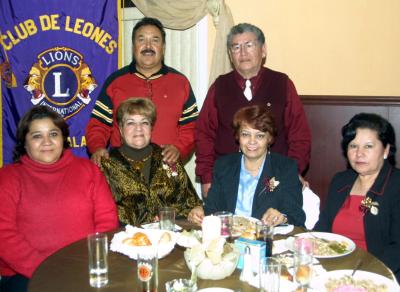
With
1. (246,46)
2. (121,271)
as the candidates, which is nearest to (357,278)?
(121,271)

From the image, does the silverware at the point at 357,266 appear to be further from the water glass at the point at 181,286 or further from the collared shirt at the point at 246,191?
the collared shirt at the point at 246,191

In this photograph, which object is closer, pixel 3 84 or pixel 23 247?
pixel 23 247

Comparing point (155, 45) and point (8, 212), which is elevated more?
point (155, 45)

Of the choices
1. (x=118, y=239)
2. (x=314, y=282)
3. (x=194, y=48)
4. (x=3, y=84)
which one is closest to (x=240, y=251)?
(x=314, y=282)

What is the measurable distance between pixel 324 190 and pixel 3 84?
9.74ft

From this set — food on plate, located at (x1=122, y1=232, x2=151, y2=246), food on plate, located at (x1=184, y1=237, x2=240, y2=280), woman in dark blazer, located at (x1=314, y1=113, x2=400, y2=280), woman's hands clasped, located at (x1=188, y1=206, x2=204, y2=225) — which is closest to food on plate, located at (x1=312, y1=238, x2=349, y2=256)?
woman in dark blazer, located at (x1=314, y1=113, x2=400, y2=280)

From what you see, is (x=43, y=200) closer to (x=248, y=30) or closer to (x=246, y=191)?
(x=246, y=191)

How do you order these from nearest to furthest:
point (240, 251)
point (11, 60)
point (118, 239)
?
1. point (240, 251)
2. point (118, 239)
3. point (11, 60)

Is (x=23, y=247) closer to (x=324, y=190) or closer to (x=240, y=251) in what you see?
(x=240, y=251)

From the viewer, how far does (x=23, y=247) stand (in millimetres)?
2221

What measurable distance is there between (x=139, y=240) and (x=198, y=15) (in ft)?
8.59

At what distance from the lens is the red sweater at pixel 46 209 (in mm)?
2227

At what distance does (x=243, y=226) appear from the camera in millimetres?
2139

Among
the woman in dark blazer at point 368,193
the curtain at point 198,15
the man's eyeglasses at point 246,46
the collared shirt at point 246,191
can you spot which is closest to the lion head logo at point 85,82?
the curtain at point 198,15
